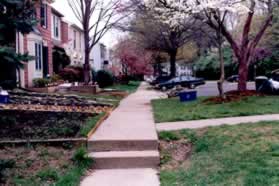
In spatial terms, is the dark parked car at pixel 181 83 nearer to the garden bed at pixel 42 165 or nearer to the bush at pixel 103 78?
the bush at pixel 103 78

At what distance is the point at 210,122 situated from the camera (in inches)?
379

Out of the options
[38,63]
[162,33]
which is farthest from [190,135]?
[162,33]

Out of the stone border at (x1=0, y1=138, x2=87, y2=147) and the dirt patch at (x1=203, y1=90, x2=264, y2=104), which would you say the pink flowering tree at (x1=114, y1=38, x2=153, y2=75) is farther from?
the stone border at (x1=0, y1=138, x2=87, y2=147)

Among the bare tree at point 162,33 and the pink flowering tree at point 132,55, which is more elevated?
the bare tree at point 162,33

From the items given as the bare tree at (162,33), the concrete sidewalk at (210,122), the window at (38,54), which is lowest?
the concrete sidewalk at (210,122)

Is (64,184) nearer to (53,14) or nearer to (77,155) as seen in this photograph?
(77,155)

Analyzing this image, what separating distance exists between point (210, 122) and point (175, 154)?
2.73 meters

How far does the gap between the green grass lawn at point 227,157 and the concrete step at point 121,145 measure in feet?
0.97

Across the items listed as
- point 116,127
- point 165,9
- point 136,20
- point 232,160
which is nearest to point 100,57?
point 136,20

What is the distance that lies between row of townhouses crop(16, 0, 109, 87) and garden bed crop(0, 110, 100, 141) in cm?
142

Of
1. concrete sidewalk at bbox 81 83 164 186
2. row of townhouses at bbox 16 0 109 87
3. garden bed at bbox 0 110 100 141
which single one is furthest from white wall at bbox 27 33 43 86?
concrete sidewalk at bbox 81 83 164 186

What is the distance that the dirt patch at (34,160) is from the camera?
5961mm

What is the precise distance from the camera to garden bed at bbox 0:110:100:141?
321 inches

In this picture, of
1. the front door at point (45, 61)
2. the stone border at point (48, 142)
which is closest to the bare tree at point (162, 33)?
the front door at point (45, 61)
